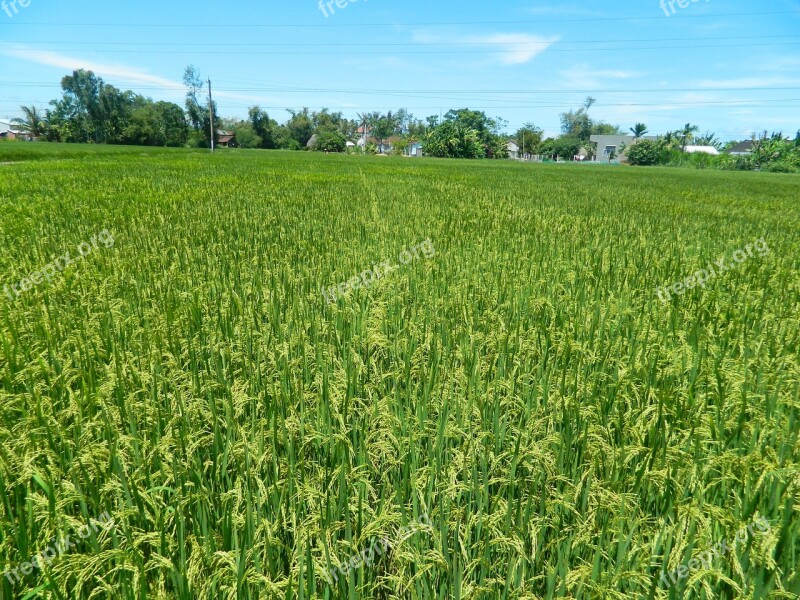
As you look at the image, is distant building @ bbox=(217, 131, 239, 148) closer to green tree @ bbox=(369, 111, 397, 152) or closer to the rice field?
green tree @ bbox=(369, 111, 397, 152)

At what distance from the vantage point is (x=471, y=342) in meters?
3.01

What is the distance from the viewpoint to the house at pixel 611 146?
9788 cm

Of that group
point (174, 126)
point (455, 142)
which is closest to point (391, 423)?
point (455, 142)

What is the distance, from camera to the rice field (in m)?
1.45

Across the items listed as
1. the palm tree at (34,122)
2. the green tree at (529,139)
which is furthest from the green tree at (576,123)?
the palm tree at (34,122)

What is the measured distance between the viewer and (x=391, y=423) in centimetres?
212

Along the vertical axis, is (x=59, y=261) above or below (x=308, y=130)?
below

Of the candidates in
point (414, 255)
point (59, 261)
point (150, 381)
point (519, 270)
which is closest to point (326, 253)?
point (414, 255)

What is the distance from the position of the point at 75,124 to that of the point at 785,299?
96664 millimetres

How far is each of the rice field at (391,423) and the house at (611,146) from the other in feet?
343

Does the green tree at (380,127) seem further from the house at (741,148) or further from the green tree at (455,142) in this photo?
the house at (741,148)

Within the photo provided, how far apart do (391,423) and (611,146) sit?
11821 cm

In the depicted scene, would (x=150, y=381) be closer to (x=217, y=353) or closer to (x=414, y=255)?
Answer: (x=217, y=353)

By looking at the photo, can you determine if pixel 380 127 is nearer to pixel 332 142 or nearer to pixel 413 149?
pixel 413 149
